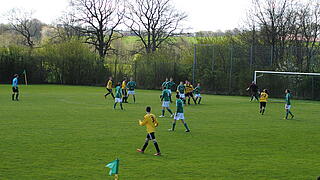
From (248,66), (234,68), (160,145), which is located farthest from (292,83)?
(160,145)

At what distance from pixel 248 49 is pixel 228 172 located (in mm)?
39974

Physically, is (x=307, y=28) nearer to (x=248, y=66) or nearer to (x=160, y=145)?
(x=248, y=66)

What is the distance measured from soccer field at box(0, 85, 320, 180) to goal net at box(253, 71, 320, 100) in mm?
19583

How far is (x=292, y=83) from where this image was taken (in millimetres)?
45312

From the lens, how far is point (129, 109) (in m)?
28.9

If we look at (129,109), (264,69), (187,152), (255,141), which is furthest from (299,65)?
(187,152)

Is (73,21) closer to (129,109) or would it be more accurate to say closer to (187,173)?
(129,109)

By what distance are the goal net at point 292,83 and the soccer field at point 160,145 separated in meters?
19.6

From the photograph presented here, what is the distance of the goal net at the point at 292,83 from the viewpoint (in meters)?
44.1

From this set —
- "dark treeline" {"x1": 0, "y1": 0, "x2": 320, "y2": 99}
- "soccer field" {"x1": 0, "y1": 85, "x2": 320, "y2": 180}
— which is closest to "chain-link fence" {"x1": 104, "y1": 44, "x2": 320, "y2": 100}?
"dark treeline" {"x1": 0, "y1": 0, "x2": 320, "y2": 99}

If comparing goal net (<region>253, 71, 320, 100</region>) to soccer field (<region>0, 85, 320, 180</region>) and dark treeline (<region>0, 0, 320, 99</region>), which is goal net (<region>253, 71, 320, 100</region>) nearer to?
dark treeline (<region>0, 0, 320, 99</region>)

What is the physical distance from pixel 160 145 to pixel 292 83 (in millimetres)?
32436

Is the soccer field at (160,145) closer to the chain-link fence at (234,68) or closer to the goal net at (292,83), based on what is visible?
the goal net at (292,83)

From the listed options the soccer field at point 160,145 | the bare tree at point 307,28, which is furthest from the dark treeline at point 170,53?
the soccer field at point 160,145
